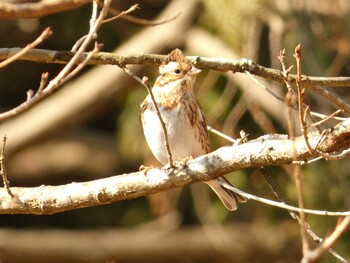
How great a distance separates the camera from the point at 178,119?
14.2 ft

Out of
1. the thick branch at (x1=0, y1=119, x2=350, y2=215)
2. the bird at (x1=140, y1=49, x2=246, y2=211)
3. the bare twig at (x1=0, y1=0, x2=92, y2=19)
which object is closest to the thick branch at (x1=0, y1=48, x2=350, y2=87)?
the thick branch at (x1=0, y1=119, x2=350, y2=215)

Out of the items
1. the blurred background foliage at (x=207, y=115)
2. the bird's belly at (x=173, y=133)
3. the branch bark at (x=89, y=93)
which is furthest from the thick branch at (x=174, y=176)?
the branch bark at (x=89, y=93)

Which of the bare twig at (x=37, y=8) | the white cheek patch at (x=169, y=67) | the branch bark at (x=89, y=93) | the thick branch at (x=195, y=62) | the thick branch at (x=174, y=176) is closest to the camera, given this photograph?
the bare twig at (x=37, y=8)

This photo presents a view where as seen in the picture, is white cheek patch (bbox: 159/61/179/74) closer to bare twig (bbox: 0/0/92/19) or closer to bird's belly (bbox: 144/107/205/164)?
bird's belly (bbox: 144/107/205/164)

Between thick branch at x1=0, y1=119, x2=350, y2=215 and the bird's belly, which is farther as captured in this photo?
the bird's belly

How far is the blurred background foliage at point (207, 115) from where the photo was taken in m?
6.21

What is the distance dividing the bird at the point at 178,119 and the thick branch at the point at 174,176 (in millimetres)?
813

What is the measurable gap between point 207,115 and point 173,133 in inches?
84.8

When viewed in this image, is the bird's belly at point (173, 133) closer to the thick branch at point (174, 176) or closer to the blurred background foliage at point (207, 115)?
the thick branch at point (174, 176)

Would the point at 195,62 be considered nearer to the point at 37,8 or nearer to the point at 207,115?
the point at 37,8

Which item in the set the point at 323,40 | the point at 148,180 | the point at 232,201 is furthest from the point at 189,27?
the point at 148,180

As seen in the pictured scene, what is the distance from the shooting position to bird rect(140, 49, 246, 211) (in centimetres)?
430

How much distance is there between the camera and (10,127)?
300 inches

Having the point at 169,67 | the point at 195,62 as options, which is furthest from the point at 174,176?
the point at 169,67
